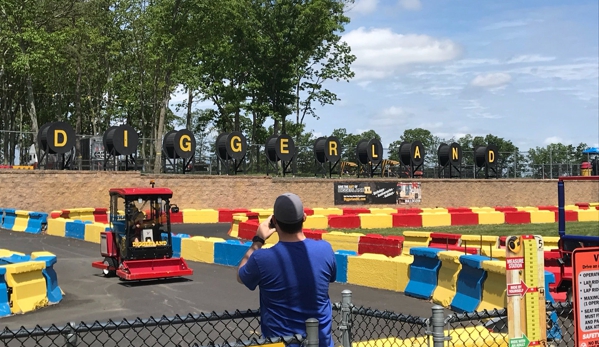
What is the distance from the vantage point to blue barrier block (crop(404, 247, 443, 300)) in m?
11.0

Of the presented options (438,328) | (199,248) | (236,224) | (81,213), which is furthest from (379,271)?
(81,213)

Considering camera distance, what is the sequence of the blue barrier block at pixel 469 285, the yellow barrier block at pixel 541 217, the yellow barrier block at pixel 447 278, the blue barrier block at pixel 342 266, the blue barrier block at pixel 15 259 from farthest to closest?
the yellow barrier block at pixel 541 217 → the blue barrier block at pixel 342 266 → the blue barrier block at pixel 15 259 → the yellow barrier block at pixel 447 278 → the blue barrier block at pixel 469 285

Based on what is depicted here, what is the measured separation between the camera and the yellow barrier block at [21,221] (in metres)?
22.8

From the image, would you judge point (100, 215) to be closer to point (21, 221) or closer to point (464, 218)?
point (21, 221)

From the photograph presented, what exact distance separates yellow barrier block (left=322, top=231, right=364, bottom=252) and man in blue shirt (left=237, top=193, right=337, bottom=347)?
11.3 m

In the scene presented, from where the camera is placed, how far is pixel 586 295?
3.92 meters

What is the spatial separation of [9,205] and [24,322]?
17.4m

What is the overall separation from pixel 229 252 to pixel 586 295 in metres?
11.6

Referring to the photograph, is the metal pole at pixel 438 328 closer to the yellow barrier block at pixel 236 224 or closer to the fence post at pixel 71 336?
the fence post at pixel 71 336

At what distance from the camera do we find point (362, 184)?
3294 cm

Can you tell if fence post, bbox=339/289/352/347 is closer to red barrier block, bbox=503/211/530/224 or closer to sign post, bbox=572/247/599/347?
sign post, bbox=572/247/599/347

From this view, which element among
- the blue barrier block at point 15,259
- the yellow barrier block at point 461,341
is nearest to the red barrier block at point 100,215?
the blue barrier block at point 15,259

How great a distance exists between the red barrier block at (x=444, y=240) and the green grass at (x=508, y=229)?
7.14 metres

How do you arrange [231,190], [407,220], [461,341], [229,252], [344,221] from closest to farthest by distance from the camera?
[461,341], [229,252], [344,221], [407,220], [231,190]
